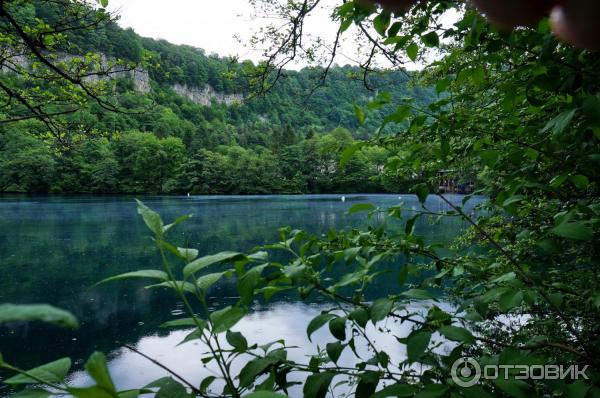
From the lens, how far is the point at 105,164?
63.5m

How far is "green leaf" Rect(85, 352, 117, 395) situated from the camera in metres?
0.47

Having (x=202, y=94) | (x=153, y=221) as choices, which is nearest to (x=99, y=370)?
(x=153, y=221)

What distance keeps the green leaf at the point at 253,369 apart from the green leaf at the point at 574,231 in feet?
2.66

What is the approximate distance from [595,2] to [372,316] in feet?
3.13

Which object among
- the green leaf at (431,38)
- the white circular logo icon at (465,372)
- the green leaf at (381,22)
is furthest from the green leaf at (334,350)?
the green leaf at (431,38)

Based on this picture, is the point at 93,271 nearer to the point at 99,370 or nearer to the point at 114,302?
the point at 114,302

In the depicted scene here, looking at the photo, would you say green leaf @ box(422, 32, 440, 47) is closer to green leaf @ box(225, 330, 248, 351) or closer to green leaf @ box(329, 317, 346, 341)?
green leaf @ box(329, 317, 346, 341)

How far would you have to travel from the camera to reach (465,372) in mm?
1192

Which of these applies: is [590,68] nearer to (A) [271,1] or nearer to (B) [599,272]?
(B) [599,272]

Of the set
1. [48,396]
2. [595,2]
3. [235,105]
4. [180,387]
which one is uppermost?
[235,105]

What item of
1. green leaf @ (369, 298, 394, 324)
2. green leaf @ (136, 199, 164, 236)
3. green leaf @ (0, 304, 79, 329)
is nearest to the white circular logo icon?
green leaf @ (369, 298, 394, 324)

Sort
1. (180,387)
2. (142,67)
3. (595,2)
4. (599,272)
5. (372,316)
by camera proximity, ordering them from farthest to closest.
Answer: (142,67) < (599,272) < (372,316) < (180,387) < (595,2)

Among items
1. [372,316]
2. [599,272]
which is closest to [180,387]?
[372,316]

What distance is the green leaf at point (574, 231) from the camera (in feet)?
3.30
